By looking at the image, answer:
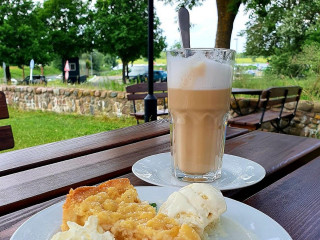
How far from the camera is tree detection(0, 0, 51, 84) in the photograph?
15.5 metres

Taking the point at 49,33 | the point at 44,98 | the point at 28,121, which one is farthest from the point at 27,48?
the point at 28,121

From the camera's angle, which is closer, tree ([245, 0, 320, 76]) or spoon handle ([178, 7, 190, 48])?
spoon handle ([178, 7, 190, 48])

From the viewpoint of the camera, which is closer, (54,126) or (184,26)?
(184,26)

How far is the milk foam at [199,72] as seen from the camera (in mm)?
897

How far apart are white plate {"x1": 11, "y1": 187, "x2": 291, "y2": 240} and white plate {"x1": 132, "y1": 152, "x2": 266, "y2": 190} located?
0.53 ft

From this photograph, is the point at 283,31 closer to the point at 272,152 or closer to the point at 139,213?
the point at 272,152

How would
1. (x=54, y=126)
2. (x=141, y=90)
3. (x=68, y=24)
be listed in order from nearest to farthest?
(x=141, y=90) < (x=54, y=126) < (x=68, y=24)

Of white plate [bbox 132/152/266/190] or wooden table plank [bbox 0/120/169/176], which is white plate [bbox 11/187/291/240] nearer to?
white plate [bbox 132/152/266/190]

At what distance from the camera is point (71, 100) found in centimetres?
784

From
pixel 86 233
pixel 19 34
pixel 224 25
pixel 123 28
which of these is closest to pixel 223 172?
pixel 86 233

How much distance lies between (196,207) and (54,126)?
20.4 feet

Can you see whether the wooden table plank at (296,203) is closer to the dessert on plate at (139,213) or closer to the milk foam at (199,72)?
the dessert on plate at (139,213)

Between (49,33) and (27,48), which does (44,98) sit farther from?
(49,33)

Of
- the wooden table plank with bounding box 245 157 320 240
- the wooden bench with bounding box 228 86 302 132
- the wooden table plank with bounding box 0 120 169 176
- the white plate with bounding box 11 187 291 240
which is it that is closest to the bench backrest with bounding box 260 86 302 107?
the wooden bench with bounding box 228 86 302 132
